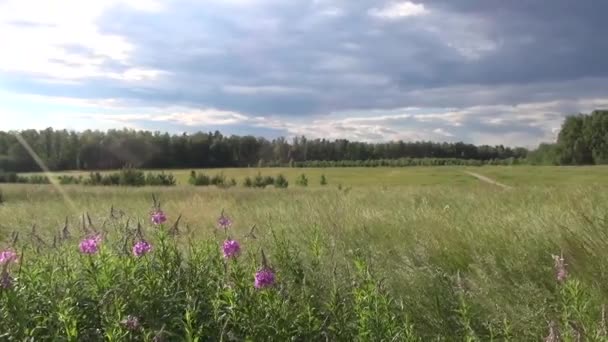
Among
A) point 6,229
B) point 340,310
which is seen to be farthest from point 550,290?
point 6,229

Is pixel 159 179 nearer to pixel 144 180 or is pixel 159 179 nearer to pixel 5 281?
pixel 144 180

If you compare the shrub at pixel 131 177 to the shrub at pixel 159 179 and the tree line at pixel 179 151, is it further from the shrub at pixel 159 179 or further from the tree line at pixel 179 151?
the tree line at pixel 179 151

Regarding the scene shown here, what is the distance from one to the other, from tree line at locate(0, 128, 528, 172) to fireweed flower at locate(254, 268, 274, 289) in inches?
2682

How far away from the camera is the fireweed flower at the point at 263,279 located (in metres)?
3.32

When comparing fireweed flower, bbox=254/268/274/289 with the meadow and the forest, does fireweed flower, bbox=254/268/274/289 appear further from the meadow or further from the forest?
the forest

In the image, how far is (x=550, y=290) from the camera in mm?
4277

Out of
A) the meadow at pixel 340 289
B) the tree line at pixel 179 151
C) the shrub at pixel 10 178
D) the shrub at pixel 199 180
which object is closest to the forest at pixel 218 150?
the tree line at pixel 179 151

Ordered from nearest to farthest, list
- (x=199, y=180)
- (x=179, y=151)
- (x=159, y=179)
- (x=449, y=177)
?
(x=159, y=179)
(x=199, y=180)
(x=449, y=177)
(x=179, y=151)

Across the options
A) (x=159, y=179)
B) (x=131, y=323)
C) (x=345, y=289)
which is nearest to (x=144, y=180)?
(x=159, y=179)

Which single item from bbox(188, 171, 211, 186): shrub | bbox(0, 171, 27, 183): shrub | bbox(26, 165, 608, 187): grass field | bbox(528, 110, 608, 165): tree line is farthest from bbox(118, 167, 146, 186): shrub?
bbox(528, 110, 608, 165): tree line

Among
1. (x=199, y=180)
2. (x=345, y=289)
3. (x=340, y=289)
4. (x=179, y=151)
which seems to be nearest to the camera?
(x=340, y=289)

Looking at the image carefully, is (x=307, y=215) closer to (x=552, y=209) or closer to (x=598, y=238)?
(x=552, y=209)

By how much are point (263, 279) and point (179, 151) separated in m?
91.0

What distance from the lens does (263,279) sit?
3.33m
